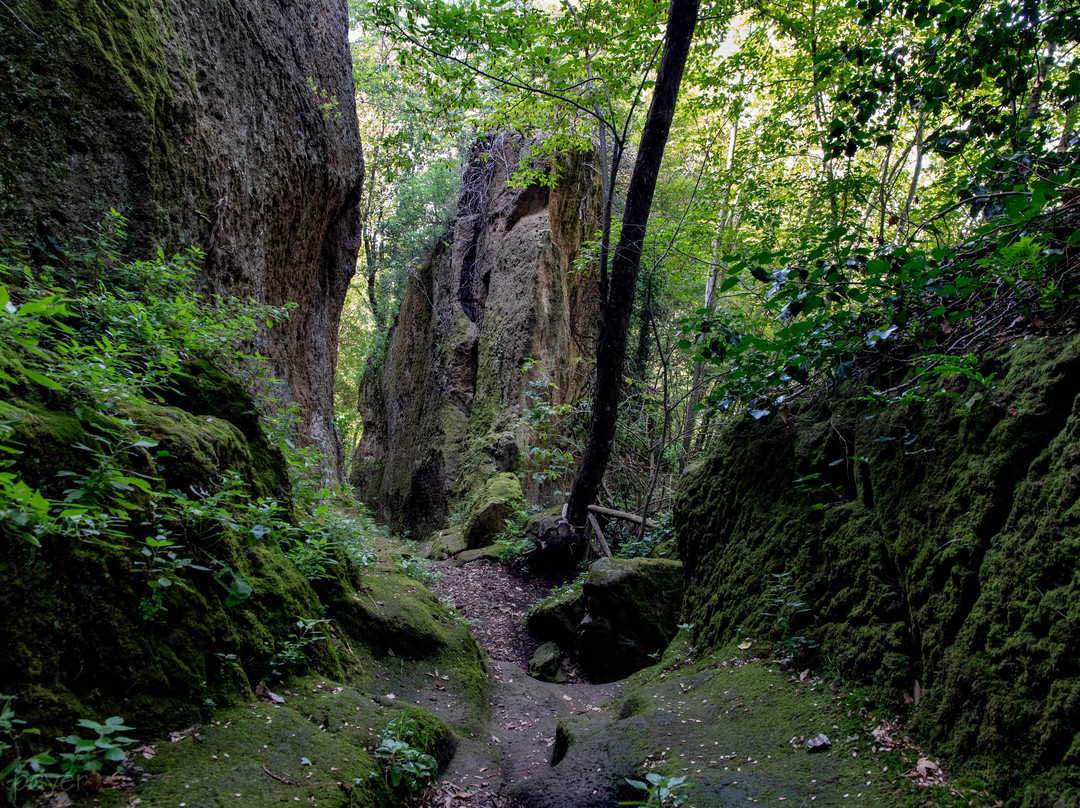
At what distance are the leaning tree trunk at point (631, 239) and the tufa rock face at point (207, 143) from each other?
480 cm

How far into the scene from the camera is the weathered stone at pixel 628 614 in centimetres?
571

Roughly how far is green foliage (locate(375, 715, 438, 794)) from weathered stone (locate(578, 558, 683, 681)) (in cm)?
299

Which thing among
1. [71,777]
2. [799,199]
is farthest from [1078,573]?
[799,199]

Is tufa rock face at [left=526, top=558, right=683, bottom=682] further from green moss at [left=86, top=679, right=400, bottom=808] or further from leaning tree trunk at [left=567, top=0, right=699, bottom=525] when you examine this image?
green moss at [left=86, top=679, right=400, bottom=808]

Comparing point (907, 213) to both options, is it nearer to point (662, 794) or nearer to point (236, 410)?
point (662, 794)

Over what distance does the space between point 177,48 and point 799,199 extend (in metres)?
13.4

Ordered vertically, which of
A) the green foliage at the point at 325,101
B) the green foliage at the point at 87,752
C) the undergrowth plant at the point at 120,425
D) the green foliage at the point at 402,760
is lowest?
the green foliage at the point at 402,760

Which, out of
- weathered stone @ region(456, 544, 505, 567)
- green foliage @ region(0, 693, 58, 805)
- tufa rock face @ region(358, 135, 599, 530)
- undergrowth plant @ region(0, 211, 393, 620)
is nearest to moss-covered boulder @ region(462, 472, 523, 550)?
weathered stone @ region(456, 544, 505, 567)

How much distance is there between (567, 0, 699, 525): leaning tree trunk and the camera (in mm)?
6730

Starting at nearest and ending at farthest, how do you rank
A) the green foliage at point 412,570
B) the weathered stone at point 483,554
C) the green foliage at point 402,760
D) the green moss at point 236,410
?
the green foliage at point 402,760
the green moss at point 236,410
the green foliage at point 412,570
the weathered stone at point 483,554

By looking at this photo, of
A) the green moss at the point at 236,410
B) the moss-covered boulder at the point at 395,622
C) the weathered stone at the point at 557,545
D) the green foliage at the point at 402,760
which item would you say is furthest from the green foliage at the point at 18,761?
the weathered stone at the point at 557,545

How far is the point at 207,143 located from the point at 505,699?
21.9ft

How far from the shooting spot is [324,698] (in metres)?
3.33

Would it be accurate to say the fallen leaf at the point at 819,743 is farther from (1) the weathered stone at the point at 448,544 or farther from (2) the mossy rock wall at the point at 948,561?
(1) the weathered stone at the point at 448,544
